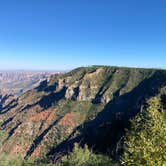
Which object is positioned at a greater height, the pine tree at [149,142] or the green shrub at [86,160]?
the pine tree at [149,142]

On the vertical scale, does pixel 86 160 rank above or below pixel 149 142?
below

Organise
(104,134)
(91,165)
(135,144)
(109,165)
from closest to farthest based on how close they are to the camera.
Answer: (135,144), (109,165), (91,165), (104,134)

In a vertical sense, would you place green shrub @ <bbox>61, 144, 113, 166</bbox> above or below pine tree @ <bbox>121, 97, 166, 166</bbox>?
below

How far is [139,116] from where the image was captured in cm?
4094

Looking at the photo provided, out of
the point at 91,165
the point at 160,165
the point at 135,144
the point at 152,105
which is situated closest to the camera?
the point at 160,165

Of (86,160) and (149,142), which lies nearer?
(149,142)

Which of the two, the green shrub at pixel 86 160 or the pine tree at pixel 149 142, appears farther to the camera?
the green shrub at pixel 86 160

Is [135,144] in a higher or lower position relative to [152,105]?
lower

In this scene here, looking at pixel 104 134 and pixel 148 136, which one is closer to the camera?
pixel 148 136

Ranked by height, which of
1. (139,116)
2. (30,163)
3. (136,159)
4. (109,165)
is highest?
(139,116)

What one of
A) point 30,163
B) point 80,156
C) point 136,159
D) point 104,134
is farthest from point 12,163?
point 104,134

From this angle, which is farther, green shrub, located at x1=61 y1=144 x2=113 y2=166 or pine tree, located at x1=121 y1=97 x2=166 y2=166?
green shrub, located at x1=61 y1=144 x2=113 y2=166

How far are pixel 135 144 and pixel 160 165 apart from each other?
17.9 feet

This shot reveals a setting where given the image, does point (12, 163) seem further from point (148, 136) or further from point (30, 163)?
point (148, 136)
